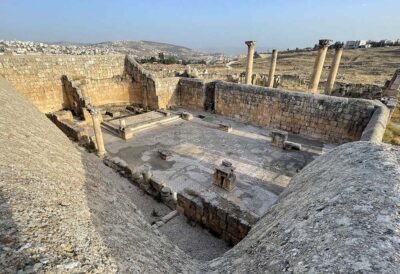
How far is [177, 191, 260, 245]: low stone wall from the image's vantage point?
4.95 m

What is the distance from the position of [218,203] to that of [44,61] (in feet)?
47.1

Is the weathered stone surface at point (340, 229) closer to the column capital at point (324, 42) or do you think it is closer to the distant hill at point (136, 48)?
the column capital at point (324, 42)

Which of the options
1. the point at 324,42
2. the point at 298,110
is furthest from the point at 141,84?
the point at 324,42

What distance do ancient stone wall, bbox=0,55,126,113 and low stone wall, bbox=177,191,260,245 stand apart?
12626 millimetres

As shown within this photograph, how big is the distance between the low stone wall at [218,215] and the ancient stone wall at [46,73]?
12.6m

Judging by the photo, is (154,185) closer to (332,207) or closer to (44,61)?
(332,207)

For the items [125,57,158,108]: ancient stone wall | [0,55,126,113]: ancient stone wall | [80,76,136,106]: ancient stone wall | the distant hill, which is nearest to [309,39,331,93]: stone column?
[125,57,158,108]: ancient stone wall

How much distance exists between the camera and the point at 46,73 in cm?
1373

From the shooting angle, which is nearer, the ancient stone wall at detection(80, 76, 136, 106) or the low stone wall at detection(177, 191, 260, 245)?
the low stone wall at detection(177, 191, 260, 245)

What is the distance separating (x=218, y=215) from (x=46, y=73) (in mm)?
14265

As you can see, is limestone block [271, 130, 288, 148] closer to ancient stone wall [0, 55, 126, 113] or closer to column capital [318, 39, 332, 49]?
column capital [318, 39, 332, 49]

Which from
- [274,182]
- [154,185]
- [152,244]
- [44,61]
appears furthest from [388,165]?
[44,61]

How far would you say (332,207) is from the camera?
97.3 inches

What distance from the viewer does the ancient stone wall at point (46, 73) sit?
12664 mm
